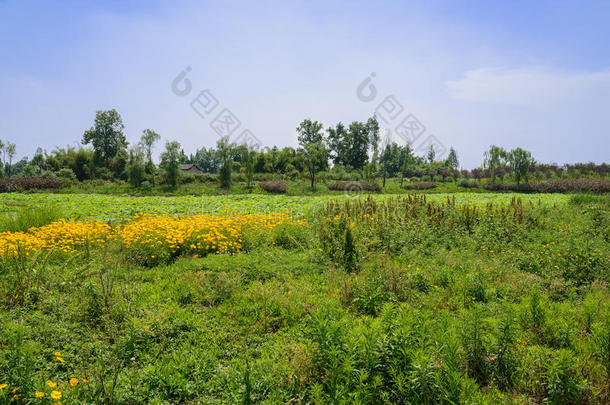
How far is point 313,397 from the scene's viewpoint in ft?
9.80

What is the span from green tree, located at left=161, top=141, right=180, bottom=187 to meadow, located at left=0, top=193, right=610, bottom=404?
962 inches

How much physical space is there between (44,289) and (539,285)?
796cm

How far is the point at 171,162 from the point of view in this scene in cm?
3189

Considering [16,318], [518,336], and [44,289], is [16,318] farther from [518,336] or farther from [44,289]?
[518,336]

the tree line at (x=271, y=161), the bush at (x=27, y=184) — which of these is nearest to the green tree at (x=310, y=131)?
the tree line at (x=271, y=161)

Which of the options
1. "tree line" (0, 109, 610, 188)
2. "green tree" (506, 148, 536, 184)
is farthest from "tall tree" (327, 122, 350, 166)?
"green tree" (506, 148, 536, 184)

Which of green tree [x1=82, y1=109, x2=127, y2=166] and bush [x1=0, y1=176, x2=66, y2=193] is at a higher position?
green tree [x1=82, y1=109, x2=127, y2=166]

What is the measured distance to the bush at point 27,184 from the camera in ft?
93.5

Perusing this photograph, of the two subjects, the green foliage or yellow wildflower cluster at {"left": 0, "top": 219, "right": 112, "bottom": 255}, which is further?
the green foliage

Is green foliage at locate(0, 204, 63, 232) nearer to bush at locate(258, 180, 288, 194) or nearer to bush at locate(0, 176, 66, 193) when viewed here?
bush at locate(258, 180, 288, 194)

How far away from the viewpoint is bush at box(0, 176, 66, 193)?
28484 mm

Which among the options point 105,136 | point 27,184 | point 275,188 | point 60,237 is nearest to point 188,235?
point 60,237

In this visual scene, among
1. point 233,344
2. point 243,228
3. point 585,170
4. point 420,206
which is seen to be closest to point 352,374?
point 233,344

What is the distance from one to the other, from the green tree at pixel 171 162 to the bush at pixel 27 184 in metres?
9.86
